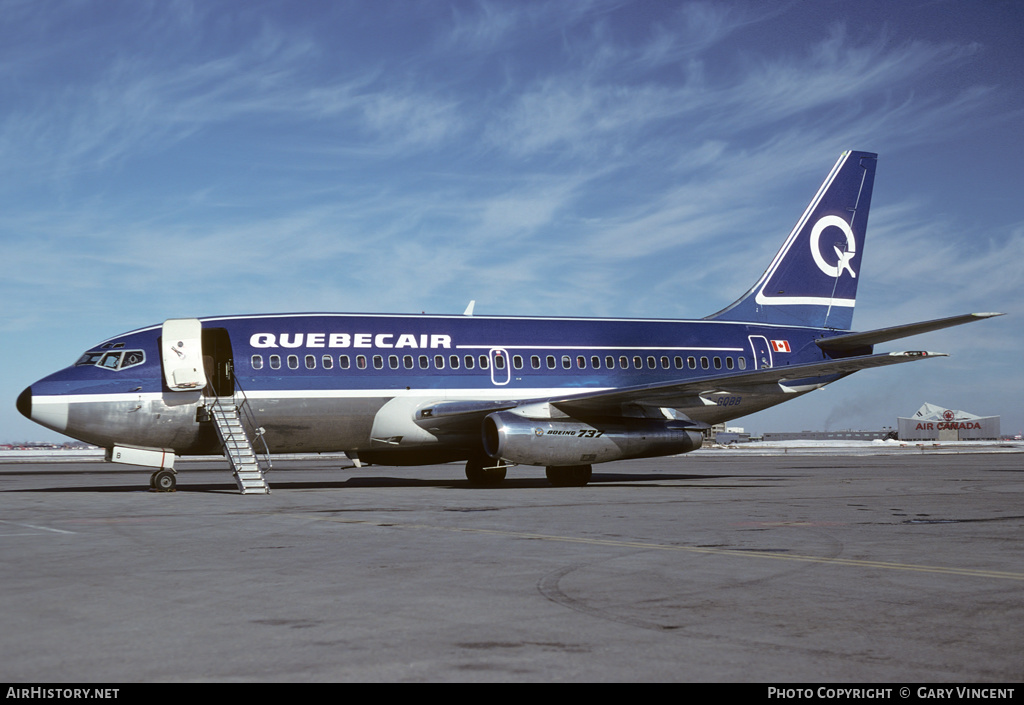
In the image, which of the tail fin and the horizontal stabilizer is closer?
the horizontal stabilizer

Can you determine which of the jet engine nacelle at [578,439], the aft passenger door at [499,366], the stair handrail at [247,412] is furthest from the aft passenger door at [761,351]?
the stair handrail at [247,412]

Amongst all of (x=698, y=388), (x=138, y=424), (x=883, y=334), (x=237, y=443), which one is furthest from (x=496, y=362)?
(x=883, y=334)

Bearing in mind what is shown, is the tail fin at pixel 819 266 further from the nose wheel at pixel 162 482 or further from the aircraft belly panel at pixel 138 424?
the nose wheel at pixel 162 482

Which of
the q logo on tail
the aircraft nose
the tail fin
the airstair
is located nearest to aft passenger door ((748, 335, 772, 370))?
the tail fin

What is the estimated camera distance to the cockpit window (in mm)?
23859

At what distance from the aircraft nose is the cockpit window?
1343 millimetres

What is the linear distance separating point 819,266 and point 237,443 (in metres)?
21.1

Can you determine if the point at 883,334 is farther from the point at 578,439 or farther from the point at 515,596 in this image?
the point at 515,596

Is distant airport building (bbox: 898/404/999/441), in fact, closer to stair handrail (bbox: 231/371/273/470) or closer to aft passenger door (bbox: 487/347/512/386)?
aft passenger door (bbox: 487/347/512/386)

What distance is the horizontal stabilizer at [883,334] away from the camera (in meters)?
24.4

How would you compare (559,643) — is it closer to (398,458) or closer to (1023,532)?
(1023,532)

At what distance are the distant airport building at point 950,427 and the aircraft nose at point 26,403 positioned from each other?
13301 centimetres

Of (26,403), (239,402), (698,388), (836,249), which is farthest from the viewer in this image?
(836,249)

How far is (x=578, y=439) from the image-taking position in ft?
81.8
